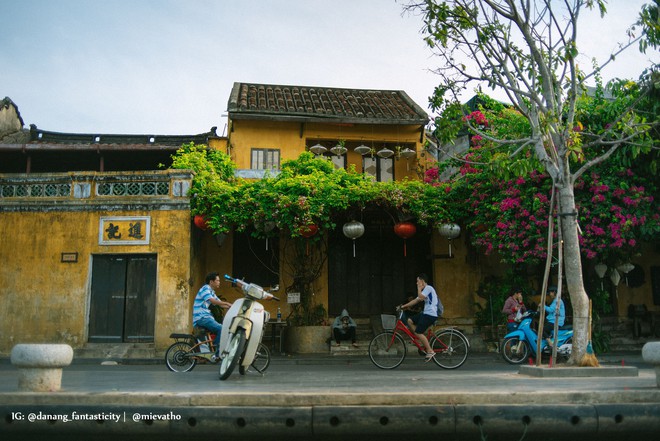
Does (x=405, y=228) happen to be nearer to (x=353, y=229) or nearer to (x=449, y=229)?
(x=449, y=229)

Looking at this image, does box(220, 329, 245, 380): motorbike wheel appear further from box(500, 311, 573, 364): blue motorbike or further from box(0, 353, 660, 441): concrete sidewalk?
box(500, 311, 573, 364): blue motorbike

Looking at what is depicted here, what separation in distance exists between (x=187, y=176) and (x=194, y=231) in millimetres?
1278

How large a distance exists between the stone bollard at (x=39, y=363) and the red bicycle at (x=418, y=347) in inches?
218

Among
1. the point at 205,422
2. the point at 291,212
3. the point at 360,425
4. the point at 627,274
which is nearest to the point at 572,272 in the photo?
the point at 360,425

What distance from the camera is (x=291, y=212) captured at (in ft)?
42.5

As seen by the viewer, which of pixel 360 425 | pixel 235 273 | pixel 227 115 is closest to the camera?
pixel 360 425

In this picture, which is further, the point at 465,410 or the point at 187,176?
the point at 187,176

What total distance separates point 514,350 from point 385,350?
2.71 metres

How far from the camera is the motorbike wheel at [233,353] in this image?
7016 millimetres

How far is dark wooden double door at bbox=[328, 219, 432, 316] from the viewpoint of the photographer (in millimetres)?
15141

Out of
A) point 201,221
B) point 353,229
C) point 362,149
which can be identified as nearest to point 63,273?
point 201,221

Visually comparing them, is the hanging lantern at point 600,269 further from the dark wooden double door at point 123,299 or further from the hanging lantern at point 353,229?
the dark wooden double door at point 123,299

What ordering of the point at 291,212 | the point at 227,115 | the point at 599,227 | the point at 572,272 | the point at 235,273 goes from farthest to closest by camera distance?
the point at 227,115 < the point at 235,273 < the point at 291,212 < the point at 599,227 < the point at 572,272

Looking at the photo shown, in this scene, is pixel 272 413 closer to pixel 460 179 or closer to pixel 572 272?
pixel 572 272
